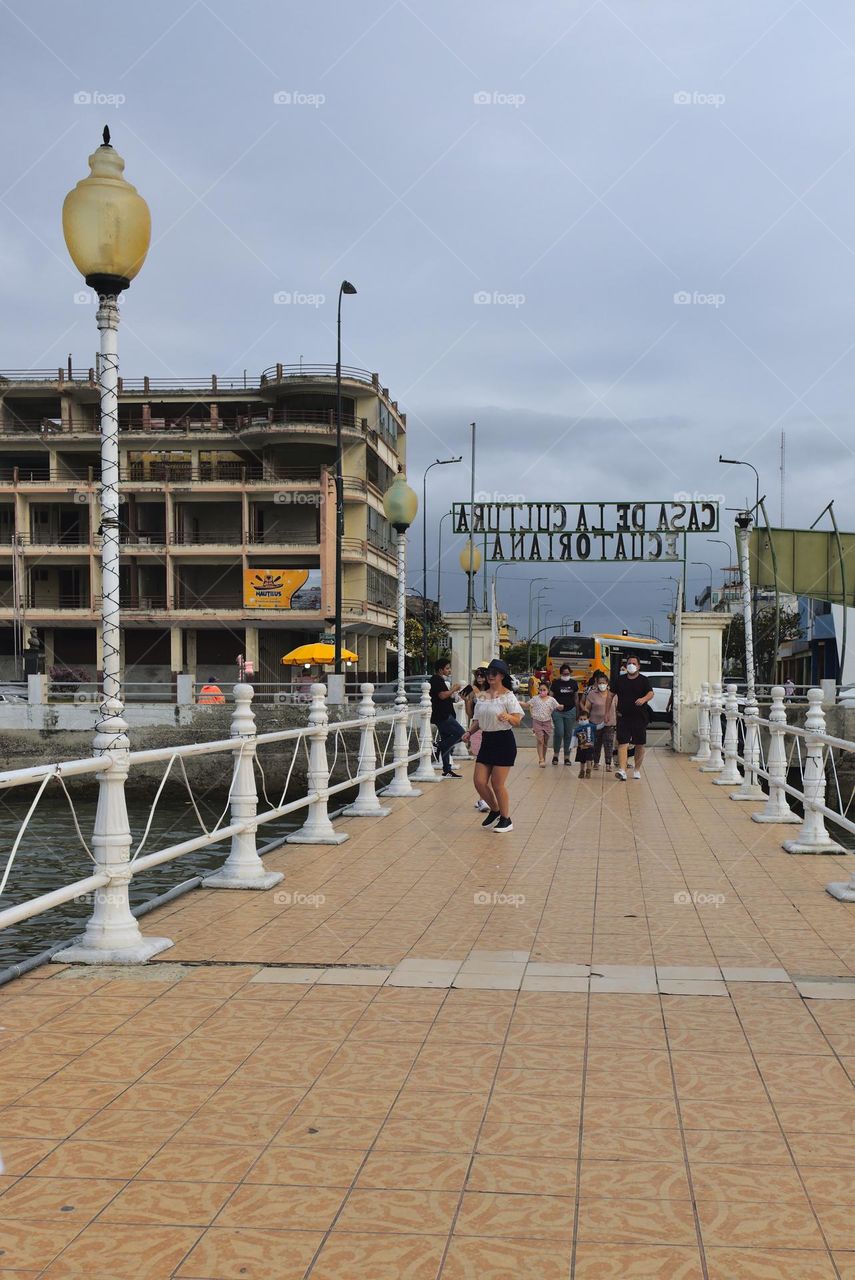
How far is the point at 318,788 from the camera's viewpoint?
1195 cm

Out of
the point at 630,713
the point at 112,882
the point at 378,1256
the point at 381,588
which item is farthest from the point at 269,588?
the point at 378,1256

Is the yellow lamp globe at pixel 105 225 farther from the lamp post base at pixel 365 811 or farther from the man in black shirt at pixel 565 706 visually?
the man in black shirt at pixel 565 706

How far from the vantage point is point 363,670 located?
5969cm

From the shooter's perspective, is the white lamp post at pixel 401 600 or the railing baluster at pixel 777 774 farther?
the white lamp post at pixel 401 600

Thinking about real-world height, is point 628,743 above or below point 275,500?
below

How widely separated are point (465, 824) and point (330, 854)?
8.72ft

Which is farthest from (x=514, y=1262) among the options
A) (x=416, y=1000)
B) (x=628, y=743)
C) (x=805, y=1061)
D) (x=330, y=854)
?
(x=628, y=743)

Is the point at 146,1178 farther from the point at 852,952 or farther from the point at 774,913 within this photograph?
the point at 774,913

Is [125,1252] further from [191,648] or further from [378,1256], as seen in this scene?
[191,648]

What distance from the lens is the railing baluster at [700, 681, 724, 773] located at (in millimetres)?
21375

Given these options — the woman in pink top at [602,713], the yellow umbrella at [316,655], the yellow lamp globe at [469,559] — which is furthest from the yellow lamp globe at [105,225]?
the yellow umbrella at [316,655]

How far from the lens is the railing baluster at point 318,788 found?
11688 mm

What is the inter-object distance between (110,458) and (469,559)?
63.3ft

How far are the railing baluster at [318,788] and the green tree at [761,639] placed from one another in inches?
2334
